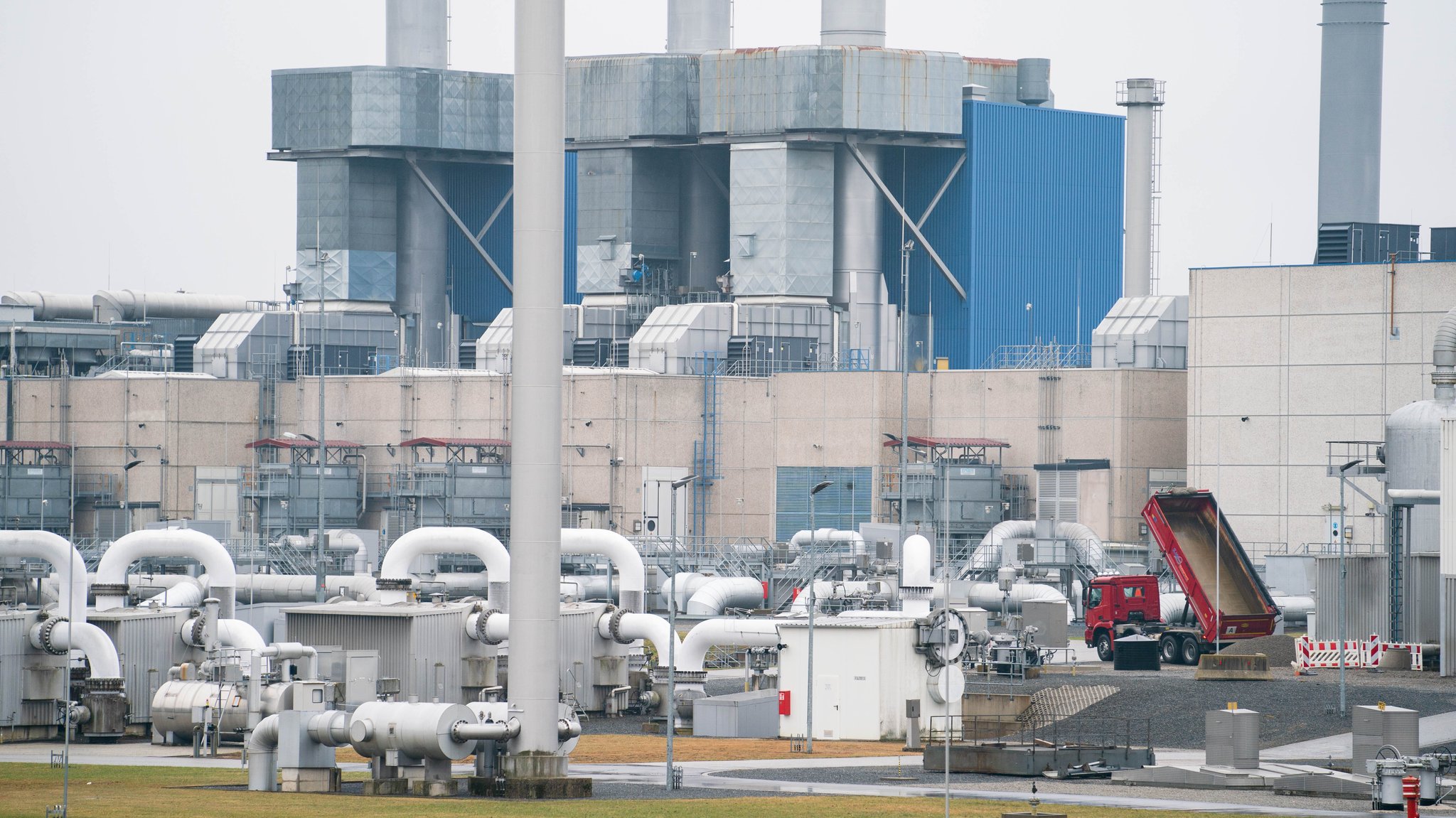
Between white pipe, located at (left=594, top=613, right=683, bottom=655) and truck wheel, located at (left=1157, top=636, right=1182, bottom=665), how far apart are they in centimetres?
1710

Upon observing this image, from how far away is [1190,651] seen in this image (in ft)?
242

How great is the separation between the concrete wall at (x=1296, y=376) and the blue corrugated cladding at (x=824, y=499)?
18.4m

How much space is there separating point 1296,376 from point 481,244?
63.5m

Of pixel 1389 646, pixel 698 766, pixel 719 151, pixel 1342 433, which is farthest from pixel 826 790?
pixel 719 151

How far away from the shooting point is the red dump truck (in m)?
72.9

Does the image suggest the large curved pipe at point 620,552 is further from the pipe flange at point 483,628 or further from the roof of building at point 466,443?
the roof of building at point 466,443

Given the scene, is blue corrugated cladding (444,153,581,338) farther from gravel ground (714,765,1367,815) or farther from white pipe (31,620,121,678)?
gravel ground (714,765,1367,815)

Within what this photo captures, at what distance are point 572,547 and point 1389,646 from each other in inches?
977

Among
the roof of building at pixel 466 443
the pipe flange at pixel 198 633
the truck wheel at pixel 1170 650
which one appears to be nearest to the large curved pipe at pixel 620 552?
the pipe flange at pixel 198 633

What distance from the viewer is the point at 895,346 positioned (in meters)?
129

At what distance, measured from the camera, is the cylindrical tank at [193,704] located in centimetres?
5688

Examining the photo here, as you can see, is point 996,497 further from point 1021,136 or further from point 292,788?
point 292,788

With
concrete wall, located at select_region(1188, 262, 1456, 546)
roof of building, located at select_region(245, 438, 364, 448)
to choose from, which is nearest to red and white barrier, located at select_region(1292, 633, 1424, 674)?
concrete wall, located at select_region(1188, 262, 1456, 546)

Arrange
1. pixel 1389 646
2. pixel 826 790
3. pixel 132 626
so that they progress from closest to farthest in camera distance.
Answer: pixel 826 790, pixel 132 626, pixel 1389 646
